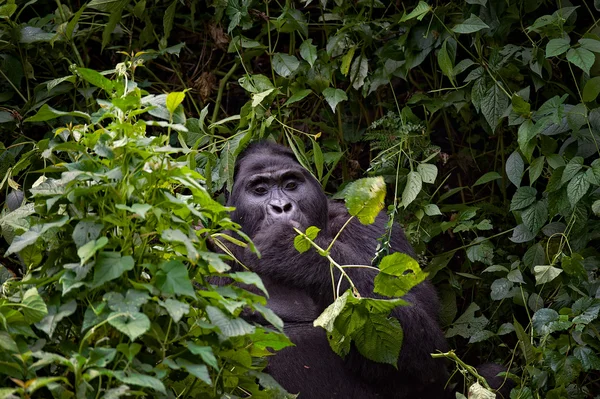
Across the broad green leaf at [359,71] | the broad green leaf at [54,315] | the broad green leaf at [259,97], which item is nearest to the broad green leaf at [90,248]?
the broad green leaf at [54,315]

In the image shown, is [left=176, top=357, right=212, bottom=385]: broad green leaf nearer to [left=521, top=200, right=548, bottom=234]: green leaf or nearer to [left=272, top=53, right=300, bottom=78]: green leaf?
[left=521, top=200, right=548, bottom=234]: green leaf

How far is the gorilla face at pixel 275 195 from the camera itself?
13.9 feet

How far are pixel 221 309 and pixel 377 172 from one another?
2540mm

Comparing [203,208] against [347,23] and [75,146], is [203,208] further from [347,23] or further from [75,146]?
[347,23]

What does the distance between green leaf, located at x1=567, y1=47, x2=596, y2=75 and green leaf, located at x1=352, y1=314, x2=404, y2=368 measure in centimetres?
176

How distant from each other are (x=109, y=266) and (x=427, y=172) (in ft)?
8.59

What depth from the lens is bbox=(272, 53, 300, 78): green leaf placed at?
5.09 metres

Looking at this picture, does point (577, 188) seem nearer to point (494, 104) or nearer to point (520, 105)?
point (520, 105)

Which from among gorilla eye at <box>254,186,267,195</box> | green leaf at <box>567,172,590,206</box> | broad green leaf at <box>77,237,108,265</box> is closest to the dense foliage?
green leaf at <box>567,172,590,206</box>

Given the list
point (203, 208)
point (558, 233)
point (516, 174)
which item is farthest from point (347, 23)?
point (203, 208)

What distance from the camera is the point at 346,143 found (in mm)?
5555

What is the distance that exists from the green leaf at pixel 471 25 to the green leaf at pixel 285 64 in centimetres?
88

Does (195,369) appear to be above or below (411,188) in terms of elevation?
above

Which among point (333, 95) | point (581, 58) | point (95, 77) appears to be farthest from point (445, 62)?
point (95, 77)
